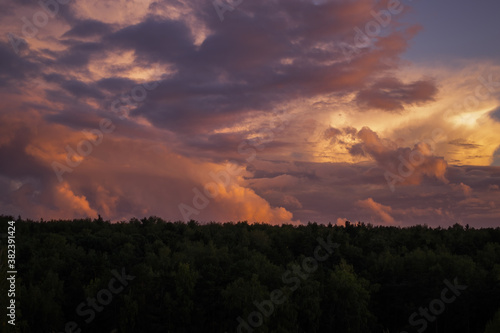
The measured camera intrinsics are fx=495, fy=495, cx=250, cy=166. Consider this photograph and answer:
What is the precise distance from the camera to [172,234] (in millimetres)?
122000

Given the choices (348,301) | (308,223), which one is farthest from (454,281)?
(308,223)

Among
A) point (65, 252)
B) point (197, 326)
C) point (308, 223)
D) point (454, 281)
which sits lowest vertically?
point (197, 326)

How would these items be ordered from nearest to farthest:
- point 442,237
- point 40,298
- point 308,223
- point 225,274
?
point 40,298
point 225,274
point 442,237
point 308,223

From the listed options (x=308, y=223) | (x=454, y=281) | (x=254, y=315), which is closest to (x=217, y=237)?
Answer: (x=308, y=223)

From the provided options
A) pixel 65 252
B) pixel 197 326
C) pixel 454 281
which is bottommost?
pixel 197 326

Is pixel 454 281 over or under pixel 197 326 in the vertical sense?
over

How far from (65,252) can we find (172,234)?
107 ft

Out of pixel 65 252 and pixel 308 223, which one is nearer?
pixel 65 252

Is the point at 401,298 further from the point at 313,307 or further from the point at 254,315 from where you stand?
the point at 254,315

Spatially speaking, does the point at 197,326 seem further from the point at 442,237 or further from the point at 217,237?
the point at 442,237

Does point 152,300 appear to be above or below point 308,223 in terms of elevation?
below

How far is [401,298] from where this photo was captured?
275 feet

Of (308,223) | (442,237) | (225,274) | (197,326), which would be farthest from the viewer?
(308,223)

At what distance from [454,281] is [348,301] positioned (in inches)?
720
